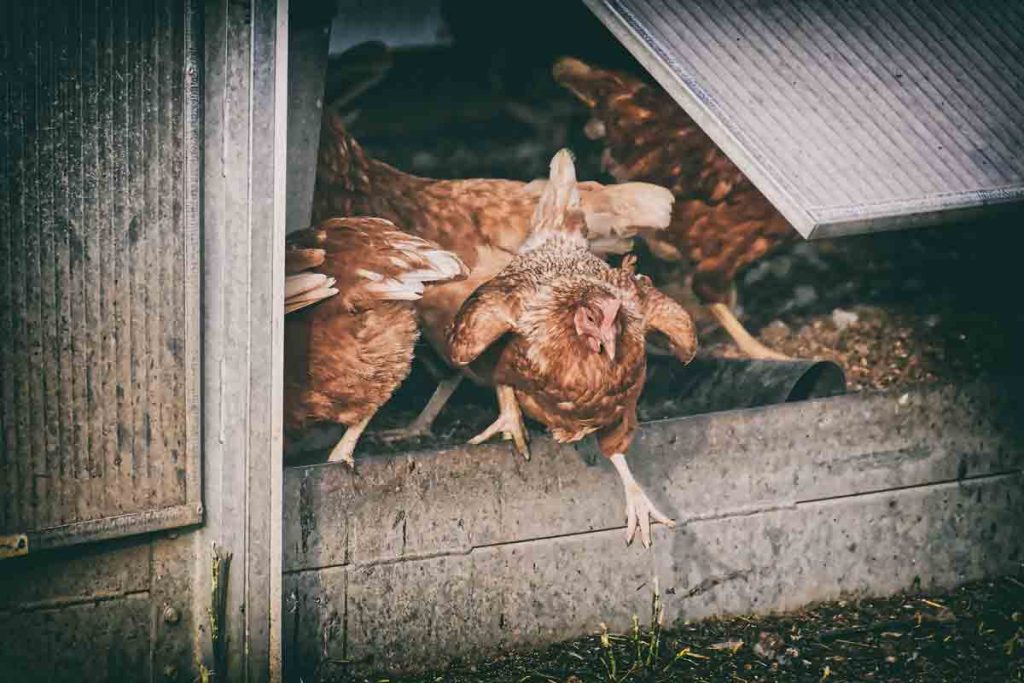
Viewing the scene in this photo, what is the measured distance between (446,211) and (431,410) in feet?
2.47

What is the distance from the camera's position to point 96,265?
149 inches

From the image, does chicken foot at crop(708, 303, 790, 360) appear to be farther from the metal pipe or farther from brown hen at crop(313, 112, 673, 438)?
brown hen at crop(313, 112, 673, 438)

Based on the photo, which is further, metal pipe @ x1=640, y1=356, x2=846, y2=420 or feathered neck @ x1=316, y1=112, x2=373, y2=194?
metal pipe @ x1=640, y1=356, x2=846, y2=420

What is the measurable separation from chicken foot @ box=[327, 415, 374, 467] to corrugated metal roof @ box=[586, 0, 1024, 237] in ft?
4.98

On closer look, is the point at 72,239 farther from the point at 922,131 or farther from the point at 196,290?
the point at 922,131

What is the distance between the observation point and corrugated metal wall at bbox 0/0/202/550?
363 centimetres

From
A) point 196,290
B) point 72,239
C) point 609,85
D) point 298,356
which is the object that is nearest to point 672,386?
point 609,85

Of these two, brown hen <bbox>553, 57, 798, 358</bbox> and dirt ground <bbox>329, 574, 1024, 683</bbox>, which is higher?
brown hen <bbox>553, 57, 798, 358</bbox>

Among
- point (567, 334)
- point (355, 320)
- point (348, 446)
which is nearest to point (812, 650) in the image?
point (567, 334)

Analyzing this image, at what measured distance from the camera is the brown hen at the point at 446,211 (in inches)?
176

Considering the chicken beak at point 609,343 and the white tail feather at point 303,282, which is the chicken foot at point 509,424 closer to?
the chicken beak at point 609,343

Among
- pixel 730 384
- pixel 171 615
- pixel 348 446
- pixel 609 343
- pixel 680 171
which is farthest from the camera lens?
pixel 730 384

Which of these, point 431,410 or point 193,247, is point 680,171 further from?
point 193,247

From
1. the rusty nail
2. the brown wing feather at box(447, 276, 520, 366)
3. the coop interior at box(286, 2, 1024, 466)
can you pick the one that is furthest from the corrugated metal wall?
the brown wing feather at box(447, 276, 520, 366)
